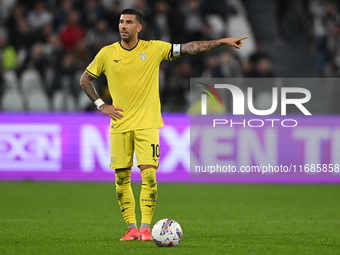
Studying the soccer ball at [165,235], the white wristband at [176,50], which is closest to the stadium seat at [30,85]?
the white wristband at [176,50]

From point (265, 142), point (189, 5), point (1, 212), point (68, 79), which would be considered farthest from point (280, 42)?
point (1, 212)

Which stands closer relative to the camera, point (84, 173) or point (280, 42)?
point (84, 173)

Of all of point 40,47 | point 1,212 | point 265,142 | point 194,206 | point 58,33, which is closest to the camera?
point 1,212

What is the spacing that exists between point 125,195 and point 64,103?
6722 millimetres

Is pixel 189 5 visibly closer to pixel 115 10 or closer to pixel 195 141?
pixel 115 10

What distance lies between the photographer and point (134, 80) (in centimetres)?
618

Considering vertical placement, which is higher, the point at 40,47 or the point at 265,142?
the point at 40,47

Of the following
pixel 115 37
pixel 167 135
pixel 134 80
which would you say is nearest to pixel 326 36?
pixel 115 37

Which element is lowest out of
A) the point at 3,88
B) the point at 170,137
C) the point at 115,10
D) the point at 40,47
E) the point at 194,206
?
the point at 194,206

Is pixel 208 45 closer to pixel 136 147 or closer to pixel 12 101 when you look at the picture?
pixel 136 147

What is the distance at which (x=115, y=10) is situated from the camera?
1582 cm

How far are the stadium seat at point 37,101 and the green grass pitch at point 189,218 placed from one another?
5.35 ft

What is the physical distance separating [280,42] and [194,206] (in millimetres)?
9686

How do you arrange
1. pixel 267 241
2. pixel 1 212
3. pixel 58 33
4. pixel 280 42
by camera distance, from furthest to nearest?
pixel 280 42 < pixel 58 33 < pixel 1 212 < pixel 267 241
